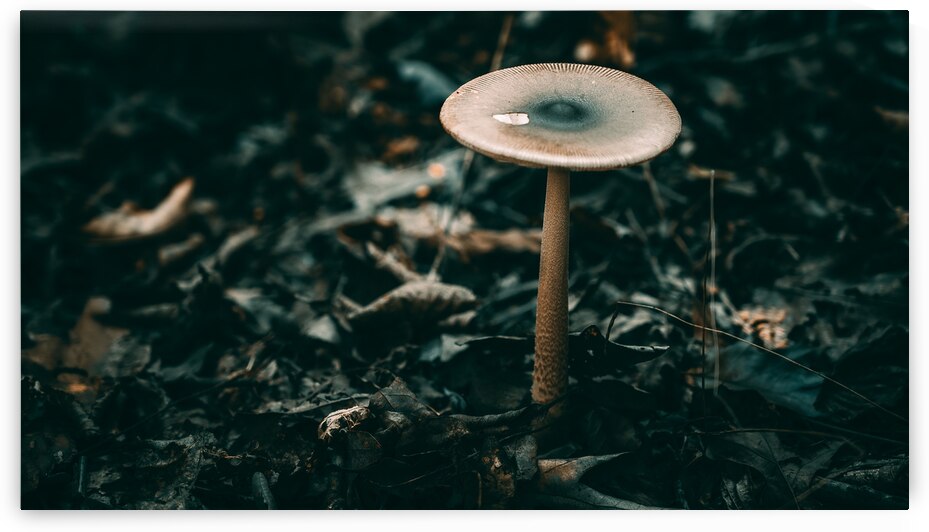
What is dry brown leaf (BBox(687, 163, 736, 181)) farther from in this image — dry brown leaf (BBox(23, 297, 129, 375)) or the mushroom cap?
dry brown leaf (BBox(23, 297, 129, 375))

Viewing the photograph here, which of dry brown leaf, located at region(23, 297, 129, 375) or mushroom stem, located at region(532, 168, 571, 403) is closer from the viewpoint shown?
mushroom stem, located at region(532, 168, 571, 403)

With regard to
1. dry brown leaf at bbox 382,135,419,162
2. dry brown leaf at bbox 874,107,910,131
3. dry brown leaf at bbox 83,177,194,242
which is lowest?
dry brown leaf at bbox 83,177,194,242

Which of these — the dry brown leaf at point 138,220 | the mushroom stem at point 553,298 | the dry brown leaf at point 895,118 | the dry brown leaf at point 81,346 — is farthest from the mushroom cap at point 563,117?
the dry brown leaf at point 138,220

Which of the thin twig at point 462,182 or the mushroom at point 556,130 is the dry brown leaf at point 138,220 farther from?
the mushroom at point 556,130

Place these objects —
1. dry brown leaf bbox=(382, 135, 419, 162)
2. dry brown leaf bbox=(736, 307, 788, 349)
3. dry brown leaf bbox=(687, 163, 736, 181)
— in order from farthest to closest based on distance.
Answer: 1. dry brown leaf bbox=(382, 135, 419, 162)
2. dry brown leaf bbox=(687, 163, 736, 181)
3. dry brown leaf bbox=(736, 307, 788, 349)

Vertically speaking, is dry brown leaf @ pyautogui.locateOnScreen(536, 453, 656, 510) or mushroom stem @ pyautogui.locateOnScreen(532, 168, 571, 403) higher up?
mushroom stem @ pyautogui.locateOnScreen(532, 168, 571, 403)

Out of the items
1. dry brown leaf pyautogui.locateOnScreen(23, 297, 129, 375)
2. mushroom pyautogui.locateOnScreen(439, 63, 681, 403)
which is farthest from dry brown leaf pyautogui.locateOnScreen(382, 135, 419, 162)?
mushroom pyautogui.locateOnScreen(439, 63, 681, 403)

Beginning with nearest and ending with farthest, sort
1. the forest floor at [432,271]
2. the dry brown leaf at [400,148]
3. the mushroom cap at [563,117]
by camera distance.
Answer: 1. the mushroom cap at [563,117]
2. the forest floor at [432,271]
3. the dry brown leaf at [400,148]
